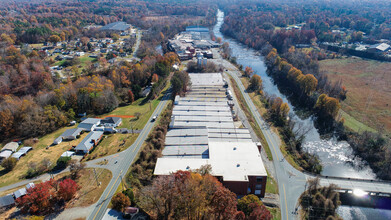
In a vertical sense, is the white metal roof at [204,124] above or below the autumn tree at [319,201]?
above

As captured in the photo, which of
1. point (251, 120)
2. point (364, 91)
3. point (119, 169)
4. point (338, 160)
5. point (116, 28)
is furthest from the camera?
point (116, 28)

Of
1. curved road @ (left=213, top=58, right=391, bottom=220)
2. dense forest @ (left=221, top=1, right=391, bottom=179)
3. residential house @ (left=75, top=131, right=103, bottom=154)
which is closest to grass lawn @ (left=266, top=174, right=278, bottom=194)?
curved road @ (left=213, top=58, right=391, bottom=220)

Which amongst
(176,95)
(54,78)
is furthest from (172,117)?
(54,78)

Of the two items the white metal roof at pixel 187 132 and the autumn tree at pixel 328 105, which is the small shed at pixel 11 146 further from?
the autumn tree at pixel 328 105

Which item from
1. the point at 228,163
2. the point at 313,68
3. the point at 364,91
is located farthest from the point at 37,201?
the point at 364,91

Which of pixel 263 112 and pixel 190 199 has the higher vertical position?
pixel 190 199

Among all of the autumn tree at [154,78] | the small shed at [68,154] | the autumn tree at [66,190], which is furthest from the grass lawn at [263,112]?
the small shed at [68,154]

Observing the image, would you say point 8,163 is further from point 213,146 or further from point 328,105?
point 328,105

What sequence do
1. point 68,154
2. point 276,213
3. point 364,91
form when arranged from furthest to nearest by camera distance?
point 364,91 < point 68,154 < point 276,213
